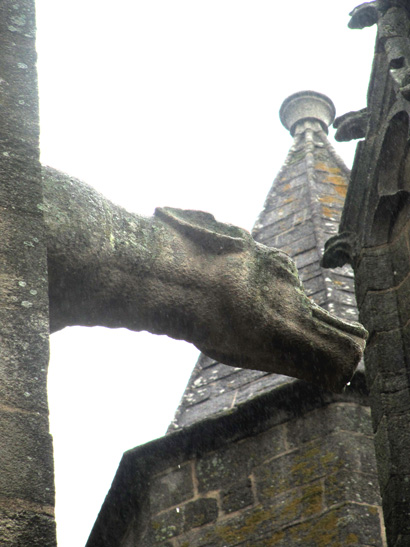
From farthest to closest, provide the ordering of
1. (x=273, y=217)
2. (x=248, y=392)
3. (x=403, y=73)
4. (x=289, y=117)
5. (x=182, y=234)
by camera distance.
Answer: (x=289, y=117)
(x=273, y=217)
(x=248, y=392)
(x=403, y=73)
(x=182, y=234)

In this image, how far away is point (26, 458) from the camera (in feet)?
7.38

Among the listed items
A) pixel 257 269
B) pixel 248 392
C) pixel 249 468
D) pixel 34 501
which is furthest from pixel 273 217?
pixel 34 501

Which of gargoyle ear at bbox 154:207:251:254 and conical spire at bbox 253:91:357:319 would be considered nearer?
gargoyle ear at bbox 154:207:251:254

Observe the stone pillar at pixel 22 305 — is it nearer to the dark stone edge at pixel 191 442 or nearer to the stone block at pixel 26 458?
the stone block at pixel 26 458

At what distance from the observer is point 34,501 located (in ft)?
7.22

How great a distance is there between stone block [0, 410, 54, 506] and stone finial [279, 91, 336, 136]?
10769mm

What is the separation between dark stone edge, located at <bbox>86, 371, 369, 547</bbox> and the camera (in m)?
7.57

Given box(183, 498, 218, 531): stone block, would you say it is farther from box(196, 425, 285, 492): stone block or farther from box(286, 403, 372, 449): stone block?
box(286, 403, 372, 449): stone block

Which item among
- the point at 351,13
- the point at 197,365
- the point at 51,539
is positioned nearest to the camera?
the point at 51,539

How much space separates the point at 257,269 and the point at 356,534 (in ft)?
12.8

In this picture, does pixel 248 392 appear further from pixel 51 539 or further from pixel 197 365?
pixel 51 539

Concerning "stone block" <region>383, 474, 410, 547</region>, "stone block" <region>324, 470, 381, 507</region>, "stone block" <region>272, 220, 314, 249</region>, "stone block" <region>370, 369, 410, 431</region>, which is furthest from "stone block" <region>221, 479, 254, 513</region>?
→ "stone block" <region>272, 220, 314, 249</region>

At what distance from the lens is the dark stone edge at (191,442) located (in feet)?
24.8

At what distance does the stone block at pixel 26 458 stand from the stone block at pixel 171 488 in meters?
5.54
